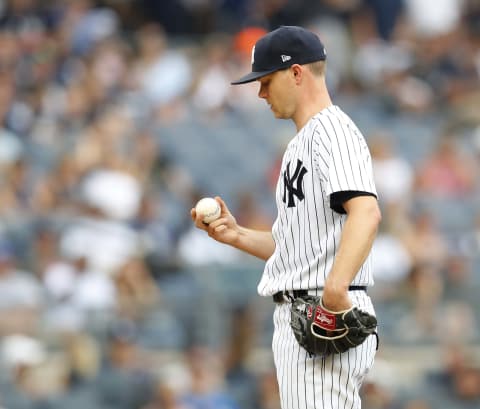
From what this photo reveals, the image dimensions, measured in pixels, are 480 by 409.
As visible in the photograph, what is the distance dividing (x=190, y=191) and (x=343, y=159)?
7107mm

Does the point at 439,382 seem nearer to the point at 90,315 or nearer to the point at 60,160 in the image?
the point at 90,315

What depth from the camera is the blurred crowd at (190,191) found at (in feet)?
26.6

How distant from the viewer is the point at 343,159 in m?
3.53

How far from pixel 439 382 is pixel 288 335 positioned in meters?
5.68

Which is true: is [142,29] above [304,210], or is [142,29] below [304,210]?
above

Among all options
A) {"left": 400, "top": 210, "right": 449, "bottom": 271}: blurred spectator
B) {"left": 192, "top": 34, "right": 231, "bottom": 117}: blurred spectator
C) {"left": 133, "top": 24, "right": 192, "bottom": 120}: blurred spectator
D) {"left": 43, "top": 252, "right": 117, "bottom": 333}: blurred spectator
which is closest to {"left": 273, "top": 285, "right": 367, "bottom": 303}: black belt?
{"left": 43, "top": 252, "right": 117, "bottom": 333}: blurred spectator

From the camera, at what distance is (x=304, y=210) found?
368 centimetres

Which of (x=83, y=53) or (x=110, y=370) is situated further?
(x=83, y=53)

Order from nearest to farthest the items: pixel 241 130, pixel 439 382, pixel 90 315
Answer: pixel 90 315 < pixel 439 382 < pixel 241 130

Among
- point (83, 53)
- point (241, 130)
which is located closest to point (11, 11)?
point (83, 53)

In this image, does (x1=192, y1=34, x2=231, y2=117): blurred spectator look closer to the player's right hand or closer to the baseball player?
the player's right hand

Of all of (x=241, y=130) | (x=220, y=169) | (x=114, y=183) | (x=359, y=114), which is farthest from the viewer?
(x=359, y=114)

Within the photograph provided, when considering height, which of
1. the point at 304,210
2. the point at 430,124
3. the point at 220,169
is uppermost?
the point at 430,124

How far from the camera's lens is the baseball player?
140 inches
